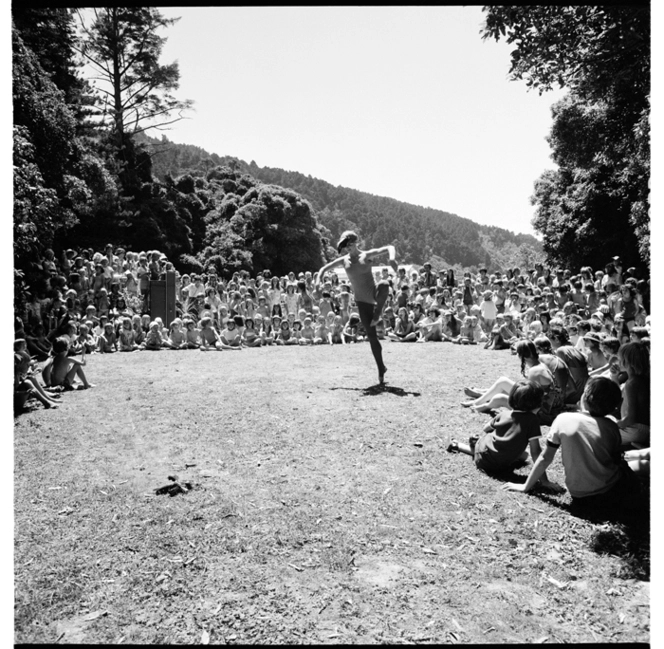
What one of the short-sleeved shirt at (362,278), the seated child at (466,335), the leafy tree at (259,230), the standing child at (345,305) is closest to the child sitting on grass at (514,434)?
the short-sleeved shirt at (362,278)

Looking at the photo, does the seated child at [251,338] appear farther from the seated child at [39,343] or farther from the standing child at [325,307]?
the seated child at [39,343]

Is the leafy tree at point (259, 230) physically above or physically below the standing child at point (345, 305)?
above

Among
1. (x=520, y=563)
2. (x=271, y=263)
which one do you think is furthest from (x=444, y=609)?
(x=271, y=263)

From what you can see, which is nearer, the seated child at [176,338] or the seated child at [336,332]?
the seated child at [176,338]

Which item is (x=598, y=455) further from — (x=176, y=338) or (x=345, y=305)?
(x=345, y=305)

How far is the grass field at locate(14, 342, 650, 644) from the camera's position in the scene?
2.85 meters

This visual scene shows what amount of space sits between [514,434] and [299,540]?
2.09 m

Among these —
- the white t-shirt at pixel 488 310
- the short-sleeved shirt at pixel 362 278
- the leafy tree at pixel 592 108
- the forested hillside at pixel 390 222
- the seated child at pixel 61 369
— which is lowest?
the seated child at pixel 61 369

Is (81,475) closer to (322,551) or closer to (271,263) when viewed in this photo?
(322,551)

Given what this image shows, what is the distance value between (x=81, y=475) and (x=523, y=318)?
1150cm

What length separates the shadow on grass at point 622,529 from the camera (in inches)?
134

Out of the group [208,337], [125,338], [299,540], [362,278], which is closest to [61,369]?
[362,278]

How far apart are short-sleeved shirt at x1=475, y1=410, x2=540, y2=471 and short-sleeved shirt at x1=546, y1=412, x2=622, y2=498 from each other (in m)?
0.54

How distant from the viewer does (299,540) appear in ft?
11.9
